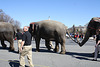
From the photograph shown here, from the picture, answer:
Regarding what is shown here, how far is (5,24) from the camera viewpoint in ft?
32.8

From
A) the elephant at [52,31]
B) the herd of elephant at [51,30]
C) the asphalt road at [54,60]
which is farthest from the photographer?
the elephant at [52,31]

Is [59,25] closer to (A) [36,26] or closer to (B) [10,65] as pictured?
(A) [36,26]

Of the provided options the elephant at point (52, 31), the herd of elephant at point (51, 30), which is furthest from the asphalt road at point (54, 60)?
the elephant at point (52, 31)

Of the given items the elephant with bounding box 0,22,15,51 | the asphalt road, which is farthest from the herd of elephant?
the asphalt road

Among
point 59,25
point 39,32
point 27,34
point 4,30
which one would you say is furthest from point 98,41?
point 4,30

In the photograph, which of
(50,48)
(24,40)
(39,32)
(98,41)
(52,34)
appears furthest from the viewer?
(50,48)

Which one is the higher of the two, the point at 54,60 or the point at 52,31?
the point at 52,31

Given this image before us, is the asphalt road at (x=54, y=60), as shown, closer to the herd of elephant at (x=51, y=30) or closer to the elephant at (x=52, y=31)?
the herd of elephant at (x=51, y=30)

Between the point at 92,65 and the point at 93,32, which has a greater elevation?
the point at 93,32

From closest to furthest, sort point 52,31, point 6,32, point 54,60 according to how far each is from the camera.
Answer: point 54,60
point 52,31
point 6,32

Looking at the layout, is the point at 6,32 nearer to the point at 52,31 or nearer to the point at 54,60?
the point at 52,31

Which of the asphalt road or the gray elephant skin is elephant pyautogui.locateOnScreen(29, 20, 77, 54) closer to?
the gray elephant skin

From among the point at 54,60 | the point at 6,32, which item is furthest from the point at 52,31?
the point at 6,32

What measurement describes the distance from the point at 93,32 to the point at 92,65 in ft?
9.79
